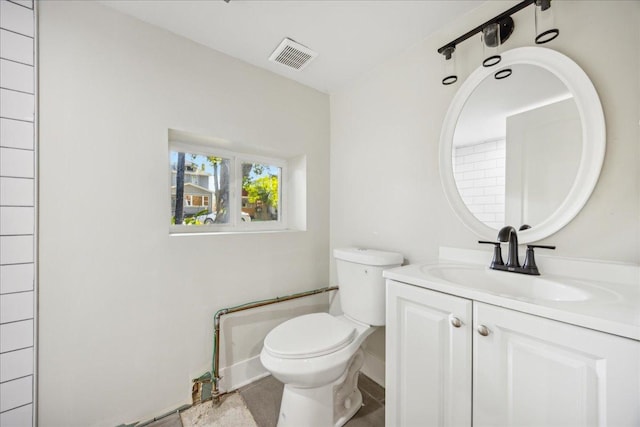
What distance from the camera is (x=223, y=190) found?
5.78 feet

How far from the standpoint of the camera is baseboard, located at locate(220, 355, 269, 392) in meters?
1.50

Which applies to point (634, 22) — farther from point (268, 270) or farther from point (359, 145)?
point (268, 270)

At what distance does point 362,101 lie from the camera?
68.4 inches

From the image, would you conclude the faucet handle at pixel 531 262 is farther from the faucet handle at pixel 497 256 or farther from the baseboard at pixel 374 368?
the baseboard at pixel 374 368

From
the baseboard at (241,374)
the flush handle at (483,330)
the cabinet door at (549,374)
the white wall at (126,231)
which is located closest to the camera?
the cabinet door at (549,374)

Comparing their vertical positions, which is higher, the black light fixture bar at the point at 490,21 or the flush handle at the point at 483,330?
the black light fixture bar at the point at 490,21

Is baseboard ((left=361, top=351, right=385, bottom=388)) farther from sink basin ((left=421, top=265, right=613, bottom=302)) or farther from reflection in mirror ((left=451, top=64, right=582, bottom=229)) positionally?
reflection in mirror ((left=451, top=64, right=582, bottom=229))

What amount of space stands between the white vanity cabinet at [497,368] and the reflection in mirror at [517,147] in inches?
21.3

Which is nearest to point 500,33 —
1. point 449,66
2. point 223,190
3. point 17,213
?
point 449,66

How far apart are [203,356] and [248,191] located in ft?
3.51

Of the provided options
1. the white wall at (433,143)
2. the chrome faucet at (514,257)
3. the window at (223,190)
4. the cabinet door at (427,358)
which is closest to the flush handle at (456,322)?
the cabinet door at (427,358)

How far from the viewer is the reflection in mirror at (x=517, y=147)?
97cm

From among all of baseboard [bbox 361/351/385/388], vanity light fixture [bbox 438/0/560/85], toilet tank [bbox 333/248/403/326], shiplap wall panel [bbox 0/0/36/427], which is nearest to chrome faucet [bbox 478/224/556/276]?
toilet tank [bbox 333/248/403/326]

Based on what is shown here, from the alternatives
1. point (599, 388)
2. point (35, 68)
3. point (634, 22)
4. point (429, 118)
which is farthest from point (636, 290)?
point (35, 68)
